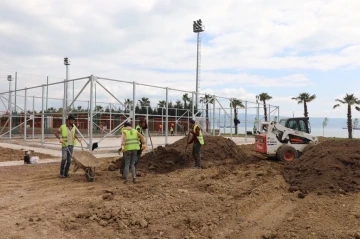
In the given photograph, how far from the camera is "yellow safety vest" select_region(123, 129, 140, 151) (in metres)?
9.60

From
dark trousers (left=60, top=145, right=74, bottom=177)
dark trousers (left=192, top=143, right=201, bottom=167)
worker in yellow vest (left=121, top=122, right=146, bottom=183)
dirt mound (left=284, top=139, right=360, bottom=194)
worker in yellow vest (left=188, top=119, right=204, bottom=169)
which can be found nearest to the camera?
dirt mound (left=284, top=139, right=360, bottom=194)

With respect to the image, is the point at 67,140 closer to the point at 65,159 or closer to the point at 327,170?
the point at 65,159

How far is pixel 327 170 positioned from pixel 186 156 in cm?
509

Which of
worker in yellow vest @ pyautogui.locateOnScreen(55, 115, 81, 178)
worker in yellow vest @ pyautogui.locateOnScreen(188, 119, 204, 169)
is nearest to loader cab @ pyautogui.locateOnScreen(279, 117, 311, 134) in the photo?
worker in yellow vest @ pyautogui.locateOnScreen(188, 119, 204, 169)

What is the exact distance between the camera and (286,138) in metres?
15.2

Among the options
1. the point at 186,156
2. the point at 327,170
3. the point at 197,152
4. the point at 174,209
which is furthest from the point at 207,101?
the point at 174,209

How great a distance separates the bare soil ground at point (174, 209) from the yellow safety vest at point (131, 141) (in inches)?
37.4

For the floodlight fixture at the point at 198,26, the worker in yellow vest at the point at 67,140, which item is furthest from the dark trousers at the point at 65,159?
the floodlight fixture at the point at 198,26

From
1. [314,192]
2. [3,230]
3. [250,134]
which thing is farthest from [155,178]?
[250,134]

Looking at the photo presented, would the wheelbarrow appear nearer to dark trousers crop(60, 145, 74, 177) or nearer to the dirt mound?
dark trousers crop(60, 145, 74, 177)

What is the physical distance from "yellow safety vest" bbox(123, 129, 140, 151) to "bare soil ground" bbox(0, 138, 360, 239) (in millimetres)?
949

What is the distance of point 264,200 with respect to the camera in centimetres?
787

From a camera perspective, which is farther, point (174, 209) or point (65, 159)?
point (65, 159)

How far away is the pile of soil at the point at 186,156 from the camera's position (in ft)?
40.9
